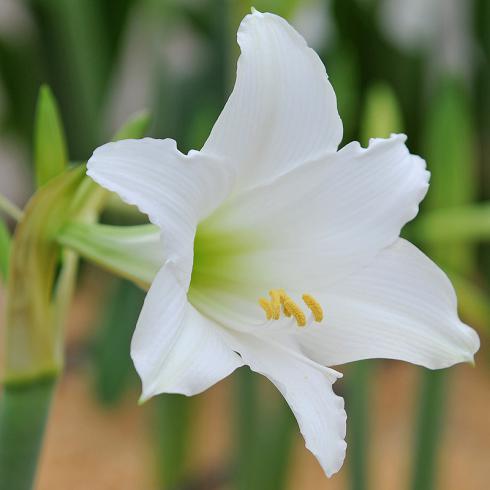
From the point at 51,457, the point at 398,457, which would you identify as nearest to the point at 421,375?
the point at 398,457

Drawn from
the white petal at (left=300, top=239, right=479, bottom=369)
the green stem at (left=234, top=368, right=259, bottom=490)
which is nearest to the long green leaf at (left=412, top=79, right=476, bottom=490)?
the green stem at (left=234, top=368, right=259, bottom=490)

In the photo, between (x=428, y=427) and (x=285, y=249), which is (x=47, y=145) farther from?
(x=428, y=427)

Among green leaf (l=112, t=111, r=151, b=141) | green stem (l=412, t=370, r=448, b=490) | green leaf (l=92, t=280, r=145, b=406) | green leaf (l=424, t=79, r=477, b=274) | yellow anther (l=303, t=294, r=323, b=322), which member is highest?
green leaf (l=112, t=111, r=151, b=141)

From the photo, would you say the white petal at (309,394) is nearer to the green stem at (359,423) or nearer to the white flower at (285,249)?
the white flower at (285,249)

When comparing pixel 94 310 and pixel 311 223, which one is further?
pixel 94 310

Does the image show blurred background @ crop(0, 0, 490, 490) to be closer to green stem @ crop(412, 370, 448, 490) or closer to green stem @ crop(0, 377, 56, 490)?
green stem @ crop(412, 370, 448, 490)

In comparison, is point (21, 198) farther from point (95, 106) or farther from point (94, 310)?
point (95, 106)

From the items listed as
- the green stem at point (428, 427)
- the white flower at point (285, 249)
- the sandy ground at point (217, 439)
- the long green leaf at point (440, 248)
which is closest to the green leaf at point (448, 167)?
the long green leaf at point (440, 248)
